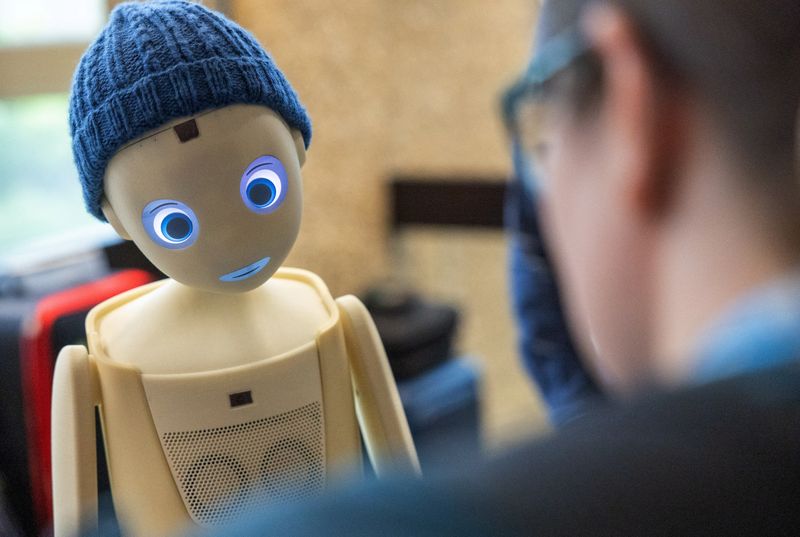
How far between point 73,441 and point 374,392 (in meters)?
0.26

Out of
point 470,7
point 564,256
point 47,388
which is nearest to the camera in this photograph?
point 564,256

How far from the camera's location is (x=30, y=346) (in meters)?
0.87

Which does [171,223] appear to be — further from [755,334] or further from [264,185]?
[755,334]

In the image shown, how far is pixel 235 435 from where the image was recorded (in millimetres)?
715

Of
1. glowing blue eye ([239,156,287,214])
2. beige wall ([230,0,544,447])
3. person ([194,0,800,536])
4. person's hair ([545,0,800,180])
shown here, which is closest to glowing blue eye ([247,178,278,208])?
glowing blue eye ([239,156,287,214])

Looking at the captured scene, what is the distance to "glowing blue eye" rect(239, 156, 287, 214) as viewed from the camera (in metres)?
0.68

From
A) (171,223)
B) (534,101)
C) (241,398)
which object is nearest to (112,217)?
(171,223)

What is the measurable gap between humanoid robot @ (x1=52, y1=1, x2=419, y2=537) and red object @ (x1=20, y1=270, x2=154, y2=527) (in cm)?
10

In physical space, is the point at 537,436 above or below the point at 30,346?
above

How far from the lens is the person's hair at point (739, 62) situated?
0.39 m

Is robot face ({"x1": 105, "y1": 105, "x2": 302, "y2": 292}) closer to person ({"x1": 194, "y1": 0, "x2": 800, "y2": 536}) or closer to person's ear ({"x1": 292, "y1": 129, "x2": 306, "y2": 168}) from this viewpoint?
person's ear ({"x1": 292, "y1": 129, "x2": 306, "y2": 168})

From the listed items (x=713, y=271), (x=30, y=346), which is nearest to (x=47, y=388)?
(x=30, y=346)

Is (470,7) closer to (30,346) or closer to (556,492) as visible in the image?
(30,346)

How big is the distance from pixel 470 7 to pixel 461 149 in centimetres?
35
